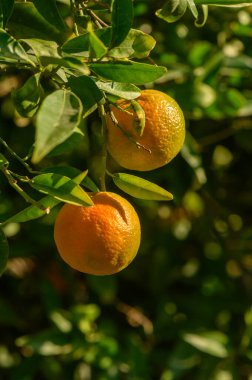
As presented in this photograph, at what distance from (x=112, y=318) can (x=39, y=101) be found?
3.78ft

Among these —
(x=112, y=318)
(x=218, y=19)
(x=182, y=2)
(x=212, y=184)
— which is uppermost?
(x=182, y=2)

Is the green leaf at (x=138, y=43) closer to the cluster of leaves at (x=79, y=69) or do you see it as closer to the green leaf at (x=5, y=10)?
the cluster of leaves at (x=79, y=69)

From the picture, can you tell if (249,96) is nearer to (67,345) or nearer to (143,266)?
(143,266)

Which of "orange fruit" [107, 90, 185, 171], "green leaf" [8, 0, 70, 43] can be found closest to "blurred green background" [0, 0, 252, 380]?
"green leaf" [8, 0, 70, 43]

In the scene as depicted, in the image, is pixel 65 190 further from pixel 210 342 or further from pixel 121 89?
pixel 210 342

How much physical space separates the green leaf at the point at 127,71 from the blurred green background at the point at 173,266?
23.5 inches

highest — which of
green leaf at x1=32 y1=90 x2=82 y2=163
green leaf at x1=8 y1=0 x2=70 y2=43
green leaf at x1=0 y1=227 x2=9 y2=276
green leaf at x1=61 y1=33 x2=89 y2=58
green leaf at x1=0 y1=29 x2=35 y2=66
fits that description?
green leaf at x1=32 y1=90 x2=82 y2=163

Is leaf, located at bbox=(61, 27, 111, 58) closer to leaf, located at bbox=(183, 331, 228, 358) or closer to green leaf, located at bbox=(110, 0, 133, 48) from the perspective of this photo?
green leaf, located at bbox=(110, 0, 133, 48)

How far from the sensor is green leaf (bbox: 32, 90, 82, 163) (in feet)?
2.13

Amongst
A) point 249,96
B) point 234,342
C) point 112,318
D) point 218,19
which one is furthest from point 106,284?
point 218,19

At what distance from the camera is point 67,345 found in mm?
1748

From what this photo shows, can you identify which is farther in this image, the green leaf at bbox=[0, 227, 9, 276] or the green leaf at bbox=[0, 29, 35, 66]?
the green leaf at bbox=[0, 227, 9, 276]

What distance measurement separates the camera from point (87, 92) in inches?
33.7

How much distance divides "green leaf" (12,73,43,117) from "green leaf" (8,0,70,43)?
194mm
